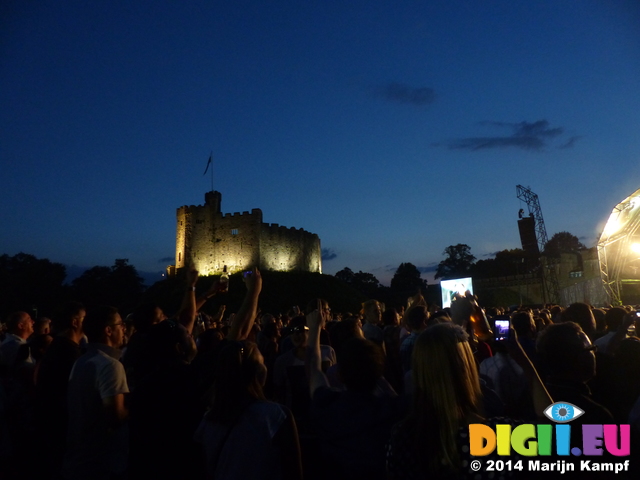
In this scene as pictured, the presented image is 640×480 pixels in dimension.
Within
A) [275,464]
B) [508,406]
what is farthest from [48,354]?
[508,406]

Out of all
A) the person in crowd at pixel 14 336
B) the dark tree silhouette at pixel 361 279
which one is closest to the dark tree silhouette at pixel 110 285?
the dark tree silhouette at pixel 361 279

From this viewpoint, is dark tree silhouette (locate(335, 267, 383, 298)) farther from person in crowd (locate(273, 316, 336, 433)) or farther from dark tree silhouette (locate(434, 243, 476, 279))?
person in crowd (locate(273, 316, 336, 433))

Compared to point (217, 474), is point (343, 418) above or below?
above

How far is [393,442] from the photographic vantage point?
2.05 meters

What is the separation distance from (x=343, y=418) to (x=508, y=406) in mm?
1620

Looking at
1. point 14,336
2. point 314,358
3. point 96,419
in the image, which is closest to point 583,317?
point 314,358

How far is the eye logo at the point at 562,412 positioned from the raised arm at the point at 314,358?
1.21 metres

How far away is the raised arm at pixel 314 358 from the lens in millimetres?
2768

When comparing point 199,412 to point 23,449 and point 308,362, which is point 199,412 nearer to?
point 308,362

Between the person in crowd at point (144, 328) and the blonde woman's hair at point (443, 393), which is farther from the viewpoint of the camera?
the person in crowd at point (144, 328)

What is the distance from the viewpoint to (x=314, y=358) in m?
2.97

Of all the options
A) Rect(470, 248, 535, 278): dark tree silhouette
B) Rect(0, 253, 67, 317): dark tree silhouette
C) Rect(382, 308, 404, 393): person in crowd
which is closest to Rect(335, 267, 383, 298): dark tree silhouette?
Rect(470, 248, 535, 278): dark tree silhouette

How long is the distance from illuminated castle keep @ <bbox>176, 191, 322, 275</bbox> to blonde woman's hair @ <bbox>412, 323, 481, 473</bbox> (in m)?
50.2

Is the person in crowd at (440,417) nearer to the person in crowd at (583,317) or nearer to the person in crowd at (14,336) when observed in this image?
the person in crowd at (583,317)
